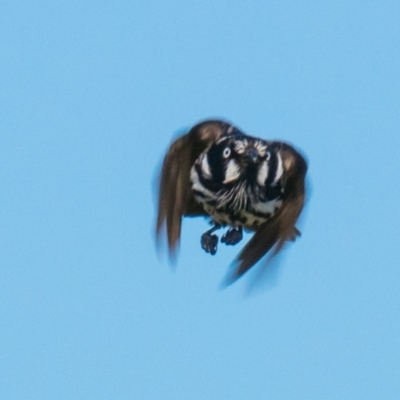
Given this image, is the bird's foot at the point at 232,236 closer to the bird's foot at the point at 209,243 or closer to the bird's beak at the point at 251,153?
the bird's foot at the point at 209,243

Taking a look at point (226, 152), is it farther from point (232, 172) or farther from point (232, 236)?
point (232, 236)

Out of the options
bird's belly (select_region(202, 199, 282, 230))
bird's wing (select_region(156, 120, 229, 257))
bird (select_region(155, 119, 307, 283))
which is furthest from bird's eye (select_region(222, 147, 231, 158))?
bird's belly (select_region(202, 199, 282, 230))

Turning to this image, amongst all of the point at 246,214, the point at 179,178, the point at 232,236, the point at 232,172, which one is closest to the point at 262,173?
the point at 232,172

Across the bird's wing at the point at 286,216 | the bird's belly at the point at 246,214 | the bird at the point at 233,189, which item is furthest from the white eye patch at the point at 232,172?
the bird's wing at the point at 286,216

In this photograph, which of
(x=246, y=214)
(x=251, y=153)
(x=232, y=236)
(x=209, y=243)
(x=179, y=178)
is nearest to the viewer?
(x=251, y=153)

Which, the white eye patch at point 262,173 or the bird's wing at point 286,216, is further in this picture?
the bird's wing at point 286,216
